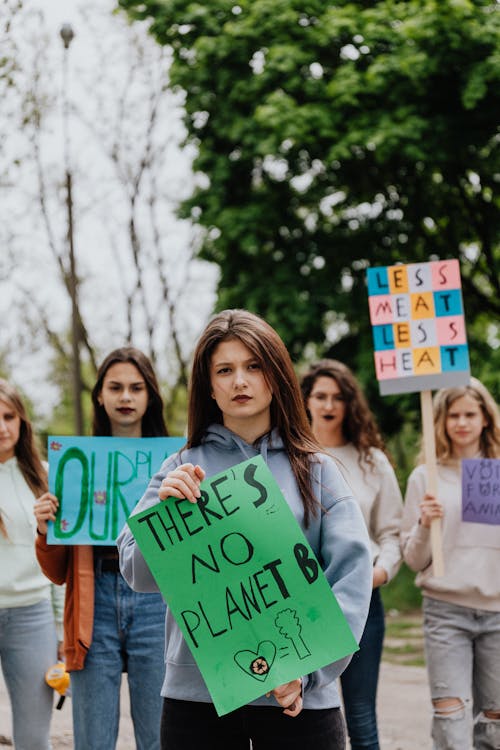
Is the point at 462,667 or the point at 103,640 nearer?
the point at 103,640

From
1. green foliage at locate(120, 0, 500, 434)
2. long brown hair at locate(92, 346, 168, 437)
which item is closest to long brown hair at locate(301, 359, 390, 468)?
long brown hair at locate(92, 346, 168, 437)

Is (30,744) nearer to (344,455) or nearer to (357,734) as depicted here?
(357,734)

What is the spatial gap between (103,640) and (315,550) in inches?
58.3

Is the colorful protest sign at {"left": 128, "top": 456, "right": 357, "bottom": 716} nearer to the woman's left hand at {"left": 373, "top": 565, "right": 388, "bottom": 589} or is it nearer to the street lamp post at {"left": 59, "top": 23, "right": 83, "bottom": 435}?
the woman's left hand at {"left": 373, "top": 565, "right": 388, "bottom": 589}

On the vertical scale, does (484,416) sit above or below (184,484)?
above

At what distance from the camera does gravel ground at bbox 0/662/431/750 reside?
19.6 ft

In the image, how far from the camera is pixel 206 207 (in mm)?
13398

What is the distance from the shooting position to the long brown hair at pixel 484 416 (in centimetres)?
484

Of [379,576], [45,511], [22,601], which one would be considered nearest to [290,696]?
[45,511]

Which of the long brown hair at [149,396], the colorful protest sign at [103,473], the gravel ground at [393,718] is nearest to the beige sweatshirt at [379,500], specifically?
the long brown hair at [149,396]

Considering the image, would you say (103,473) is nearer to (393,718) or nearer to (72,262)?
(393,718)

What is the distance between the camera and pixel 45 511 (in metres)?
3.71

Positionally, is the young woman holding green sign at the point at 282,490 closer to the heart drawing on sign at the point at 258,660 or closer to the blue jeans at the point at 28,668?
the heart drawing on sign at the point at 258,660

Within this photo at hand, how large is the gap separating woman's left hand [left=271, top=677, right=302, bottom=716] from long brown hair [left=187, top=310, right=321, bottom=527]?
1.33 ft
